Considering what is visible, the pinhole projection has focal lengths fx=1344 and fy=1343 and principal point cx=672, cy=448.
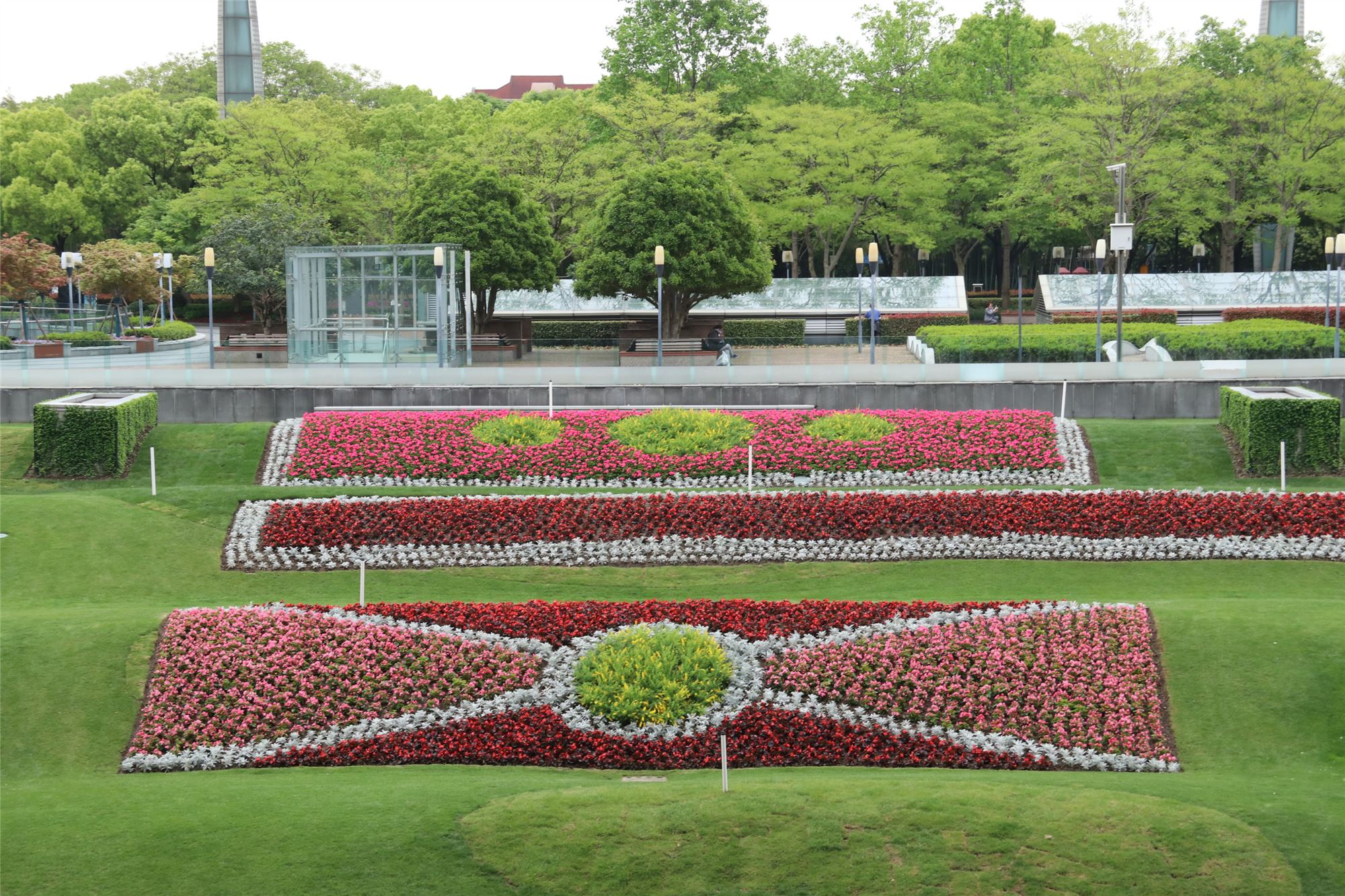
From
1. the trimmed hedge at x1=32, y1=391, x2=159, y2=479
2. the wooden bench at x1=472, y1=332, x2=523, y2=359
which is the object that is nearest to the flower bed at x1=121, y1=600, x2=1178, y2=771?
the trimmed hedge at x1=32, y1=391, x2=159, y2=479

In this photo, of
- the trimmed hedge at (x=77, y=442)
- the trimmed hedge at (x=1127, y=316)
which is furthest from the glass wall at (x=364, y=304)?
the trimmed hedge at (x=1127, y=316)

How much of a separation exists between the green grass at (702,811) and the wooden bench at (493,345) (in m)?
22.0

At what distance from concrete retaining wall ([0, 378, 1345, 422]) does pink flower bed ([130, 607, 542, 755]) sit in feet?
45.1

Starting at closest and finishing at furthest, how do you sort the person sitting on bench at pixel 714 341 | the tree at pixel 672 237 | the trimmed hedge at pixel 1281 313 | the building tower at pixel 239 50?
the tree at pixel 672 237, the person sitting on bench at pixel 714 341, the trimmed hedge at pixel 1281 313, the building tower at pixel 239 50

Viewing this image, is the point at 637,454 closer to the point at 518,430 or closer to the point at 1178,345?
the point at 518,430

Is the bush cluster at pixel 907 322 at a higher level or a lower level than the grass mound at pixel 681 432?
higher

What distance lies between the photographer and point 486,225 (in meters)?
43.0

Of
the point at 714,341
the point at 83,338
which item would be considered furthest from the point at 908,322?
the point at 83,338

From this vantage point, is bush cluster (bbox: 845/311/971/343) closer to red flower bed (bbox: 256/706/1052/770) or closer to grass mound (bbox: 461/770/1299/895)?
red flower bed (bbox: 256/706/1052/770)

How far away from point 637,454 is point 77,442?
9602 millimetres

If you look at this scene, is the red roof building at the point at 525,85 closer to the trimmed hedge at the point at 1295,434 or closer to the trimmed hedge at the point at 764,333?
the trimmed hedge at the point at 764,333

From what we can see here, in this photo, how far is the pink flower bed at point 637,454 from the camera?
2286cm

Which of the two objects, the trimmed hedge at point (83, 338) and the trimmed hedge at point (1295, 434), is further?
the trimmed hedge at point (83, 338)

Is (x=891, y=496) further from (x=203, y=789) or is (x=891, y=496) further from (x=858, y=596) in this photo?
(x=203, y=789)
